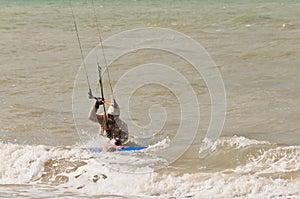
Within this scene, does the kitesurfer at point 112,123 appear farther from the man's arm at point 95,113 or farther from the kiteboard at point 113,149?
the kiteboard at point 113,149

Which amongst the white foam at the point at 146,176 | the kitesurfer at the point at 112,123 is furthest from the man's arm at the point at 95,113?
the white foam at the point at 146,176

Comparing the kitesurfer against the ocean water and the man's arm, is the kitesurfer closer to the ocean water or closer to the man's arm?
the man's arm

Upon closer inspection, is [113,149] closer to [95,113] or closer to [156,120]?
[95,113]

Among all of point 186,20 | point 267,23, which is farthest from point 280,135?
point 186,20

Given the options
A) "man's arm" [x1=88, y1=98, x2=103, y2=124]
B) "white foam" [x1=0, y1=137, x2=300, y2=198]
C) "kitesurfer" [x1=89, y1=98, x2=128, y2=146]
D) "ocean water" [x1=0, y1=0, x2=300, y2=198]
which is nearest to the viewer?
"white foam" [x1=0, y1=137, x2=300, y2=198]

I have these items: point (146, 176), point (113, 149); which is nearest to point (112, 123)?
point (113, 149)

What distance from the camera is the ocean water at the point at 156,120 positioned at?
10.7 meters

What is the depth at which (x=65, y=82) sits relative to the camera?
1959cm


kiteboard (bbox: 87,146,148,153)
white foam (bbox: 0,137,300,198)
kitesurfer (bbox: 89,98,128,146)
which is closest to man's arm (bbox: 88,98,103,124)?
kitesurfer (bbox: 89,98,128,146)

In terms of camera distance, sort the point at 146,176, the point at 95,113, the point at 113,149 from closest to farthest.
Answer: the point at 146,176 → the point at 113,149 → the point at 95,113

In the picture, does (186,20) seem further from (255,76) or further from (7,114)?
(7,114)

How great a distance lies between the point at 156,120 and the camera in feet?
49.8

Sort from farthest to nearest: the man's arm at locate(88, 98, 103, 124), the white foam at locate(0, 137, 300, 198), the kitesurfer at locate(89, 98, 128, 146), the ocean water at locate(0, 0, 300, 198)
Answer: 1. the kitesurfer at locate(89, 98, 128, 146)
2. the man's arm at locate(88, 98, 103, 124)
3. the ocean water at locate(0, 0, 300, 198)
4. the white foam at locate(0, 137, 300, 198)

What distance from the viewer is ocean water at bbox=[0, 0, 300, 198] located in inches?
422
